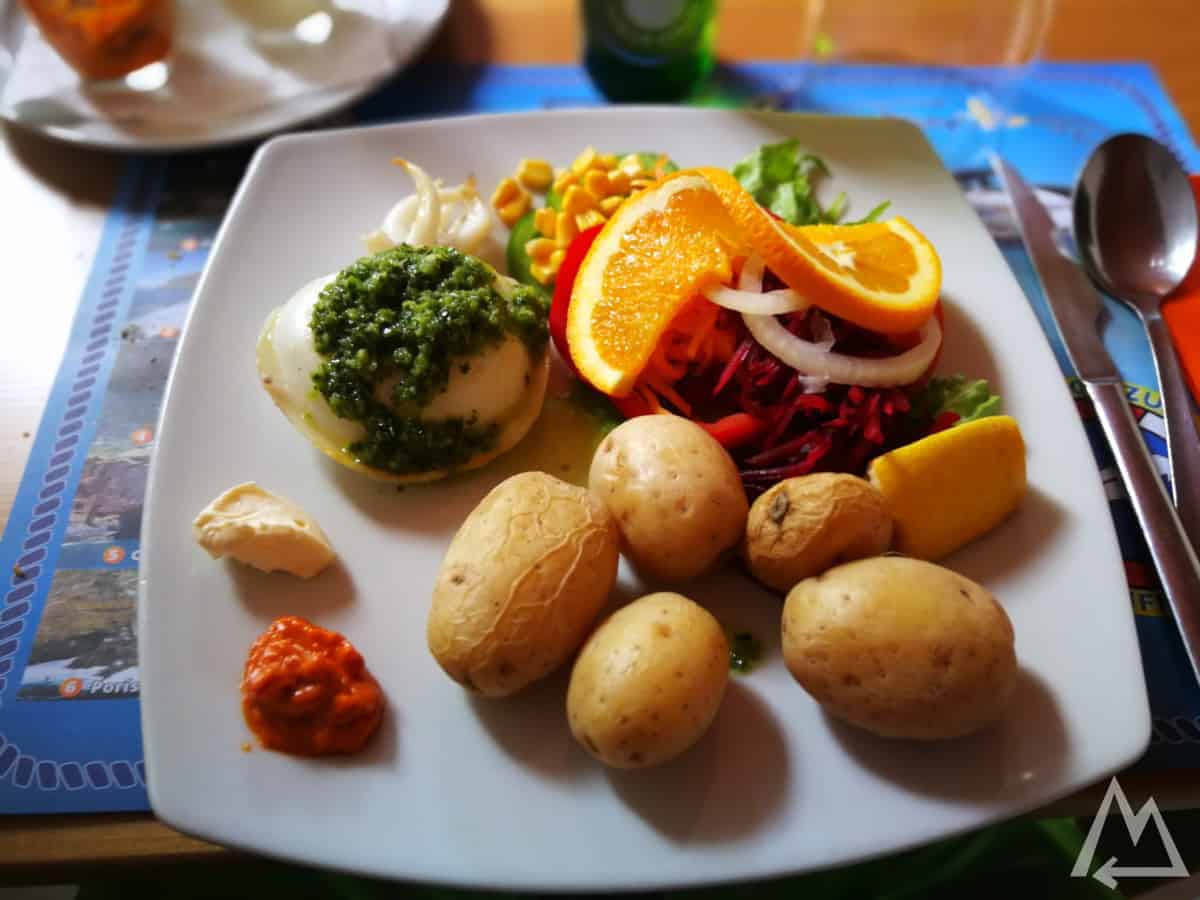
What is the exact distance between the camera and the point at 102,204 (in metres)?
1.86

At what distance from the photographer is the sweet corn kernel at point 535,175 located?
1632mm

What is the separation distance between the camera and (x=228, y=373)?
4.51 ft

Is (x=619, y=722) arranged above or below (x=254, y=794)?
above

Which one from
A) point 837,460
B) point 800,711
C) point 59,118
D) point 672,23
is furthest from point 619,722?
point 59,118

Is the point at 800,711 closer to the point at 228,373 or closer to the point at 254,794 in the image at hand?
the point at 254,794

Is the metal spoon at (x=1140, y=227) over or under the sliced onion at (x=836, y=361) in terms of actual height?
over

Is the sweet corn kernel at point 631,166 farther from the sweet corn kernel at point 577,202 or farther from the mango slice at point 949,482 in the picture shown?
the mango slice at point 949,482

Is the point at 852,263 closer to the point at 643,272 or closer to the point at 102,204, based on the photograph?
the point at 643,272

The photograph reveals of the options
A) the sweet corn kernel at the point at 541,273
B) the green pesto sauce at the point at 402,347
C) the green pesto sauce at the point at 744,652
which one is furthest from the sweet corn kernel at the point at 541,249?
the green pesto sauce at the point at 744,652

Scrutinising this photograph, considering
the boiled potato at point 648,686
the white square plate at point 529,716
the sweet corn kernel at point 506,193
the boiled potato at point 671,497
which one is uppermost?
the sweet corn kernel at point 506,193

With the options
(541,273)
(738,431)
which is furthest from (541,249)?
(738,431)

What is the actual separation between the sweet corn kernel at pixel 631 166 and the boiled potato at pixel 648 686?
0.88m

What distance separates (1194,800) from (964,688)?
430 mm

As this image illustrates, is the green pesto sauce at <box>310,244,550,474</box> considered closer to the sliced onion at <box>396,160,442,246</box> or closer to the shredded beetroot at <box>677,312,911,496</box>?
the sliced onion at <box>396,160,442,246</box>
